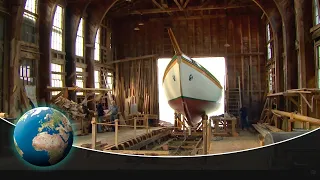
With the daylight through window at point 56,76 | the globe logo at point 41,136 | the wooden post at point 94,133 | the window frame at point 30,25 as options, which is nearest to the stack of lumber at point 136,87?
the wooden post at point 94,133

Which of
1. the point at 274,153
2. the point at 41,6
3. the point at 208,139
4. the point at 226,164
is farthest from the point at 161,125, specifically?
the point at 41,6

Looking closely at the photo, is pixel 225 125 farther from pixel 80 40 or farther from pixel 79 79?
pixel 80 40

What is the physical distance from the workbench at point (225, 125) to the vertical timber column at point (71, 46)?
161cm

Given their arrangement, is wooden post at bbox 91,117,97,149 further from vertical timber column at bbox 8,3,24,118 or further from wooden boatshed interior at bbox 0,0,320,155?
vertical timber column at bbox 8,3,24,118

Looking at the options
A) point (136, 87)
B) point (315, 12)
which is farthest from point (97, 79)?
point (315, 12)

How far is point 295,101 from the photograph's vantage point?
7.45 feet

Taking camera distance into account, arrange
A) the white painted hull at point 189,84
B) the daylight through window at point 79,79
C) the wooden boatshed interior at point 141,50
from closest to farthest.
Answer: the wooden boatshed interior at point 141,50
the daylight through window at point 79,79
the white painted hull at point 189,84

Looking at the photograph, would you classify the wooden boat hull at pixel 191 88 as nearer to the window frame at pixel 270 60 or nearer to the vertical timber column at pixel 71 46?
the window frame at pixel 270 60

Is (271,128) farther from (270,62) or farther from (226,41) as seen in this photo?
(226,41)

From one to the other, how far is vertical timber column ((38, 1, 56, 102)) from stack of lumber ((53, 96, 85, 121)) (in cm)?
13

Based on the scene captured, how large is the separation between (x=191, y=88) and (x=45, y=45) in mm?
2880

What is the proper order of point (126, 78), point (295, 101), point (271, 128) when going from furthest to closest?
point (126, 78) < point (271, 128) < point (295, 101)

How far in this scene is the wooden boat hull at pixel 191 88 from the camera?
13.7ft

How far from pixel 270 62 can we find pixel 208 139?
1.01m
